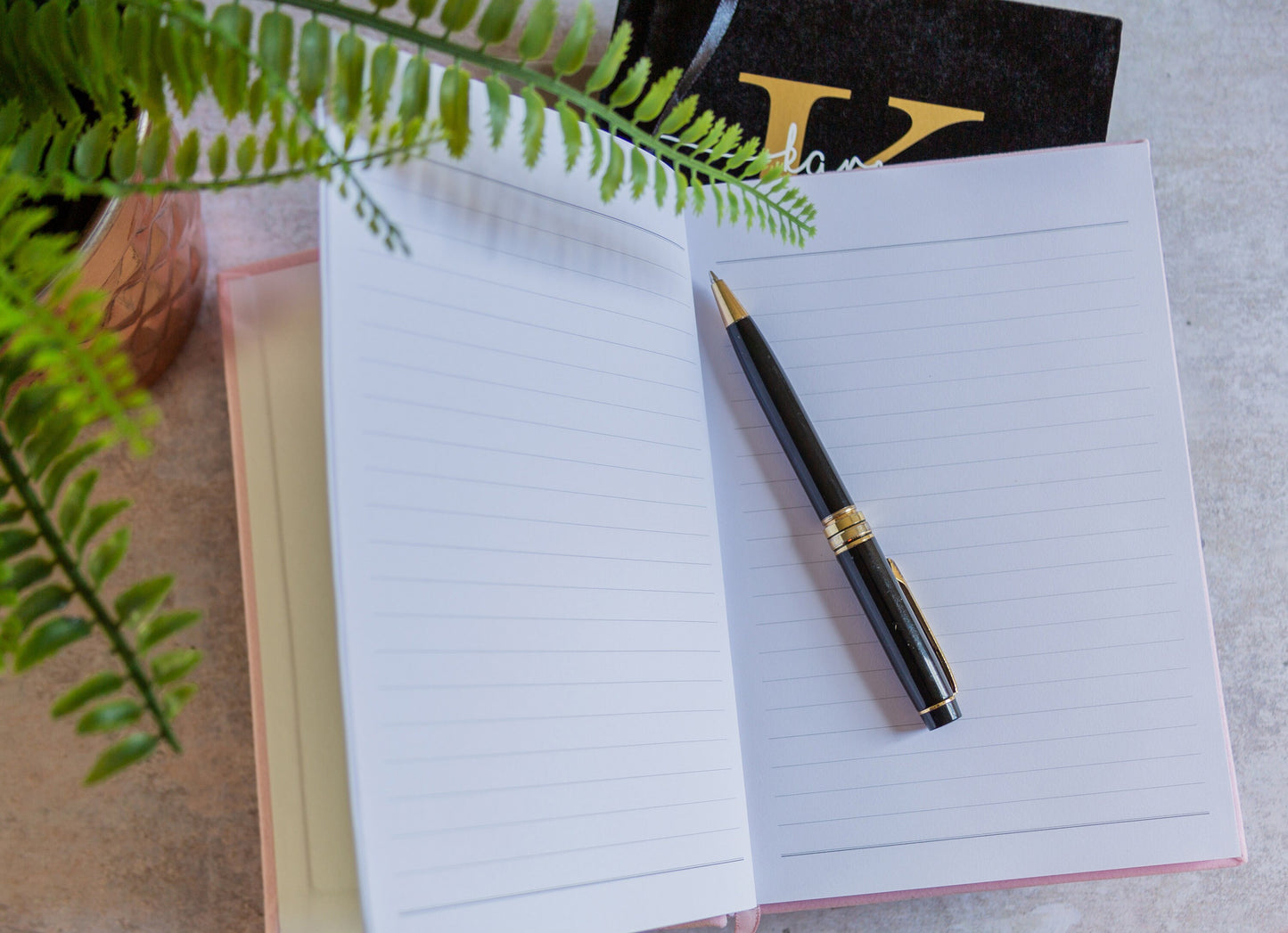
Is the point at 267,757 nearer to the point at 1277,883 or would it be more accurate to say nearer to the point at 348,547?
the point at 348,547

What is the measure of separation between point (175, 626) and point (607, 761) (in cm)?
22

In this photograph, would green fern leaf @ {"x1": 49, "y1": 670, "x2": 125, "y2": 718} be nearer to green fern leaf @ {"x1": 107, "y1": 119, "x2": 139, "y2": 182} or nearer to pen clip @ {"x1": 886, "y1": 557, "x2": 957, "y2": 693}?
green fern leaf @ {"x1": 107, "y1": 119, "x2": 139, "y2": 182}

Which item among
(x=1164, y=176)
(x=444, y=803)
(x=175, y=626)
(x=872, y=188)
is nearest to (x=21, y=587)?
(x=175, y=626)

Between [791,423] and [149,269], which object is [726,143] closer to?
[791,423]

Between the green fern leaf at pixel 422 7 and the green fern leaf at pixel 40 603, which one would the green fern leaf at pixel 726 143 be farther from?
the green fern leaf at pixel 40 603

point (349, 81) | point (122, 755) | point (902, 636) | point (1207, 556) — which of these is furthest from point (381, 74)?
point (1207, 556)

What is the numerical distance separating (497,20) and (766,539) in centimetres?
27

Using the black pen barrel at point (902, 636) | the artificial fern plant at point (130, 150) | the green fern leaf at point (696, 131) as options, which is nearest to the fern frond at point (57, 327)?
the artificial fern plant at point (130, 150)

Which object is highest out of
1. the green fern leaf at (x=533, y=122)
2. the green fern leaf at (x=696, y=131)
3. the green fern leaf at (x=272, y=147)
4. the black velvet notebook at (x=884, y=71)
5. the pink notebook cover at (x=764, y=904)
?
the black velvet notebook at (x=884, y=71)

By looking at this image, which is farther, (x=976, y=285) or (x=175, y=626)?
(x=976, y=285)

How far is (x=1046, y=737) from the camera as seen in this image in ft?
1.50

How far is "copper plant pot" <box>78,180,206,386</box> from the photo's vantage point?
1.13 feet

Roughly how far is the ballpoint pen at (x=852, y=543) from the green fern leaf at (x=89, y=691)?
31 cm

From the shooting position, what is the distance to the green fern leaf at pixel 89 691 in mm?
226
